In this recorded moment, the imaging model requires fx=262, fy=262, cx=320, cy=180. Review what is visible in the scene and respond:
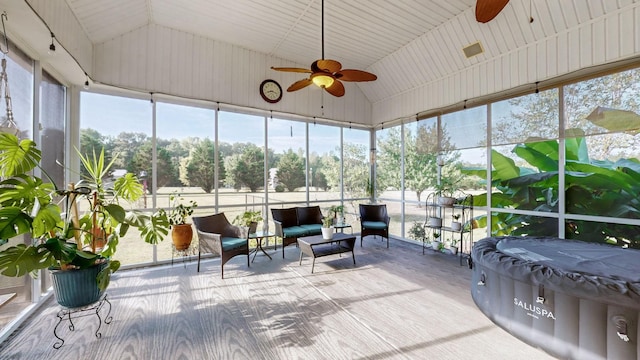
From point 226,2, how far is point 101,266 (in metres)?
3.65

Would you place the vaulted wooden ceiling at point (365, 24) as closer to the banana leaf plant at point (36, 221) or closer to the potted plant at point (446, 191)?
the potted plant at point (446, 191)

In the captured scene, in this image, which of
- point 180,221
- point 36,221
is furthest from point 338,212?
point 36,221

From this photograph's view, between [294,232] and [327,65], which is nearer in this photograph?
[327,65]

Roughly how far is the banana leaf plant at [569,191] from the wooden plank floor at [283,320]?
49.2 inches

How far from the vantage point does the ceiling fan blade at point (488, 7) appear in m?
2.28

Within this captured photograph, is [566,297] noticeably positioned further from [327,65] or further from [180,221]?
[180,221]

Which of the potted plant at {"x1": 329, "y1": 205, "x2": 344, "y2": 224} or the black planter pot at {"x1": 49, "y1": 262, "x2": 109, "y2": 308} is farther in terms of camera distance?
the potted plant at {"x1": 329, "y1": 205, "x2": 344, "y2": 224}

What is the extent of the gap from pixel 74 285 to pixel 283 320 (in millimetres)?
1831

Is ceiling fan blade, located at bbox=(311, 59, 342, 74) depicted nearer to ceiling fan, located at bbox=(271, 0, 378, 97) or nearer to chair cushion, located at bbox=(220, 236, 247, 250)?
ceiling fan, located at bbox=(271, 0, 378, 97)

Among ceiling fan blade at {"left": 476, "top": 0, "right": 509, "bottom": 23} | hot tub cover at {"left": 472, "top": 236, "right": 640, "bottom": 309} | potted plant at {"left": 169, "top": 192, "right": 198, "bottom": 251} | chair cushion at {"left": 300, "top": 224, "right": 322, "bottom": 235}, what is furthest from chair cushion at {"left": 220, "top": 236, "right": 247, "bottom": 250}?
ceiling fan blade at {"left": 476, "top": 0, "right": 509, "bottom": 23}

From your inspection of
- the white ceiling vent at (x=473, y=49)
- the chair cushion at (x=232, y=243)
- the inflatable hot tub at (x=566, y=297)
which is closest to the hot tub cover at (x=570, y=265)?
the inflatable hot tub at (x=566, y=297)

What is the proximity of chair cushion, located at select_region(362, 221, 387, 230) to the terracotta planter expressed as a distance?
3.31 meters

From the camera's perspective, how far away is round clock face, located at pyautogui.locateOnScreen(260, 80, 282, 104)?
520cm

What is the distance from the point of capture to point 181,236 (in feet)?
14.2
